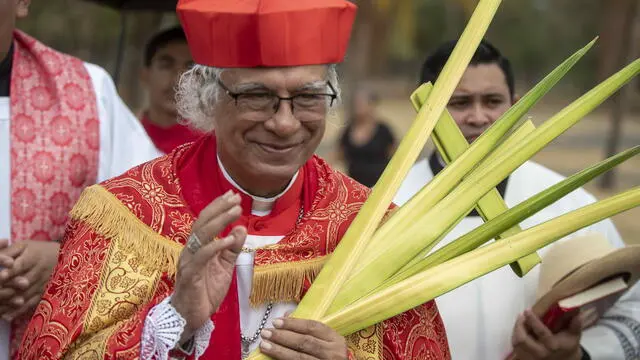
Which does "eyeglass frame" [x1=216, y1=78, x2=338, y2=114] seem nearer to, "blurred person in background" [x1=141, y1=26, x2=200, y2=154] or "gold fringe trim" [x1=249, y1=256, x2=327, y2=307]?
"gold fringe trim" [x1=249, y1=256, x2=327, y2=307]

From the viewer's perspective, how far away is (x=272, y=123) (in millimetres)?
3293

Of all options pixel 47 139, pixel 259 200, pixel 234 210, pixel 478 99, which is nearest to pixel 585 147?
pixel 478 99

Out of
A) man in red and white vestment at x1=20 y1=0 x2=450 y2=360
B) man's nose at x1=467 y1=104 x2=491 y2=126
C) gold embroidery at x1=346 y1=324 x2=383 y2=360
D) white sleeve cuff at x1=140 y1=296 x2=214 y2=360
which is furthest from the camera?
man's nose at x1=467 y1=104 x2=491 y2=126

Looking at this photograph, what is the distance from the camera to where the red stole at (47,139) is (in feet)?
14.2

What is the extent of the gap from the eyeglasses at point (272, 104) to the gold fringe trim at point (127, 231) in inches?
19.4

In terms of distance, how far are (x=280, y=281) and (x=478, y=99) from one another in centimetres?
148

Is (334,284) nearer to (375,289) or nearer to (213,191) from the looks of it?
(375,289)

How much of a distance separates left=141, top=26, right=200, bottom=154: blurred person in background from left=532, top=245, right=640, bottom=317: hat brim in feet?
8.22

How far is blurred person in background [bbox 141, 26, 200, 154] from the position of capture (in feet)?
19.0

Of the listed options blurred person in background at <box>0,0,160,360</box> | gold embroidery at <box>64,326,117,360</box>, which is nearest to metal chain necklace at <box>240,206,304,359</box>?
gold embroidery at <box>64,326,117,360</box>

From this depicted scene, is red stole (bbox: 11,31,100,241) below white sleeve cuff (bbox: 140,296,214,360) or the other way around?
the other way around

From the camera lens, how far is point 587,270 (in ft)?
12.1

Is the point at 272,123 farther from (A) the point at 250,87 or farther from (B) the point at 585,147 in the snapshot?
(B) the point at 585,147

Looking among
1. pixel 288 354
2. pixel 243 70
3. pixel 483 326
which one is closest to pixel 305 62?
pixel 243 70
